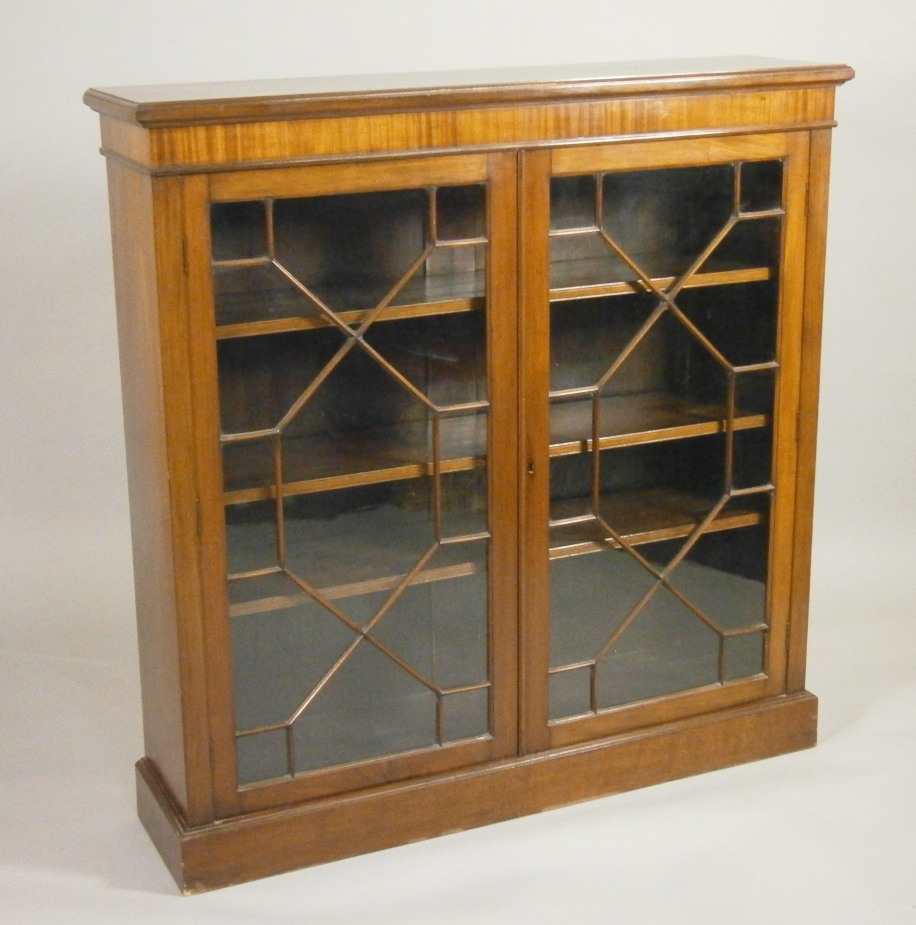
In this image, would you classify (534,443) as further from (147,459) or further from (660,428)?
(147,459)

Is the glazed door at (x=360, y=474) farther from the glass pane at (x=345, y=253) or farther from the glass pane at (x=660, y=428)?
the glass pane at (x=660, y=428)

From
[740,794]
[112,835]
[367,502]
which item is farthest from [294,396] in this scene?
[740,794]

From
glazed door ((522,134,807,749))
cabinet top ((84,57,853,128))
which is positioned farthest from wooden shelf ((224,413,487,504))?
cabinet top ((84,57,853,128))

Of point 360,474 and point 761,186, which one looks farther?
point 761,186

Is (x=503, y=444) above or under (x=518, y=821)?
above

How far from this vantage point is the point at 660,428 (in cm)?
291

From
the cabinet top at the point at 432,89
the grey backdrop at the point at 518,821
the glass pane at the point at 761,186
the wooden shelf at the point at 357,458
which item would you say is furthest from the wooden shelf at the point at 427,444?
the grey backdrop at the point at 518,821

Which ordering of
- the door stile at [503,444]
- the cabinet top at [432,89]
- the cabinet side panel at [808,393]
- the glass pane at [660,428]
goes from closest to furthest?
the cabinet top at [432,89]
the door stile at [503,444]
the glass pane at [660,428]
the cabinet side panel at [808,393]

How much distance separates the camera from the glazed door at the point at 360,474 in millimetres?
2557

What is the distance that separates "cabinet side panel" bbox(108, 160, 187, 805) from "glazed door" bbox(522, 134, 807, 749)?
1.95 feet

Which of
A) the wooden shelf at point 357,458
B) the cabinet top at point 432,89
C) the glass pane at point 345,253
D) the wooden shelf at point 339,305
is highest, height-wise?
the cabinet top at point 432,89

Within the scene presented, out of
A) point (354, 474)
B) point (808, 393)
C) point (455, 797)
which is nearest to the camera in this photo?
point (354, 474)

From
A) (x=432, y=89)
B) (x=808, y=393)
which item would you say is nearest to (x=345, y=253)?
(x=432, y=89)

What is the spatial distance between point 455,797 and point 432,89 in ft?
3.81
